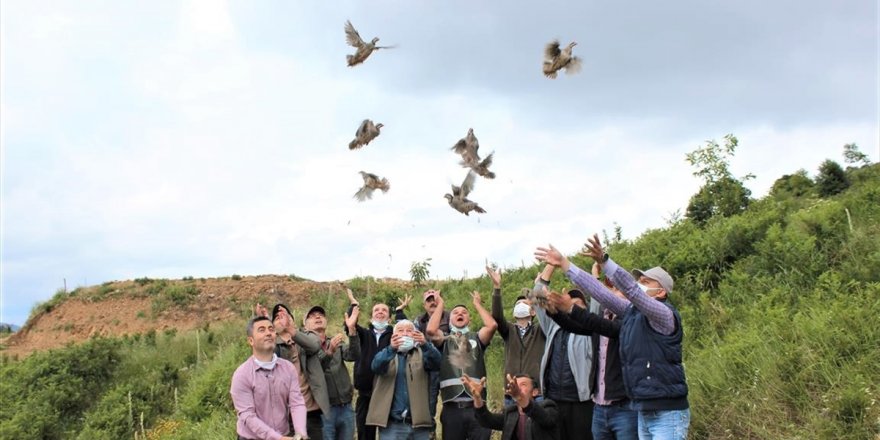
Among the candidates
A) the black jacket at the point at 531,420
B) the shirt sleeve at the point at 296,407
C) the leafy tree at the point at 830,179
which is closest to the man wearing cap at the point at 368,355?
the shirt sleeve at the point at 296,407

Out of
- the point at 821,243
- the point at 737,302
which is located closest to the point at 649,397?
the point at 737,302

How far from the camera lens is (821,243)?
10.1m

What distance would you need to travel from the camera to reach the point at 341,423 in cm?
718

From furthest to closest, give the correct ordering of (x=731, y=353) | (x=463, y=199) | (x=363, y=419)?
(x=463, y=199), (x=731, y=353), (x=363, y=419)

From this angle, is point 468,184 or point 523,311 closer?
point 523,311

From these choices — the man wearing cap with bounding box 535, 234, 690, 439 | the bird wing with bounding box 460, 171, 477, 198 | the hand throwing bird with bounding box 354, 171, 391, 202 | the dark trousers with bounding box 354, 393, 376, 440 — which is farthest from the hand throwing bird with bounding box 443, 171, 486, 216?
the man wearing cap with bounding box 535, 234, 690, 439

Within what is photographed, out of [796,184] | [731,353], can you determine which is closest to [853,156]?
[796,184]

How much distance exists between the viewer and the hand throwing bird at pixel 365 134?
9.00m

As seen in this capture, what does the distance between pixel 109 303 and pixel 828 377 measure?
34.1m

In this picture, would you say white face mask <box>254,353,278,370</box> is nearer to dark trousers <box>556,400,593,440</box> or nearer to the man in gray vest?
the man in gray vest

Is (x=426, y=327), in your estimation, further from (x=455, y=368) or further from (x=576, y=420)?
(x=576, y=420)

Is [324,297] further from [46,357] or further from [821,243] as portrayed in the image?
[821,243]

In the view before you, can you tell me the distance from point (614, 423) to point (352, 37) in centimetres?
543

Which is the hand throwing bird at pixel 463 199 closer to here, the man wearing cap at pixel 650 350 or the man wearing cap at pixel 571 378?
the man wearing cap at pixel 571 378
